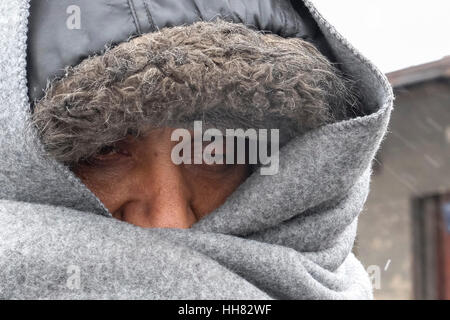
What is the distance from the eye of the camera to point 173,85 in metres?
1.07

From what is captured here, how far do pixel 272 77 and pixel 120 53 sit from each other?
0.25m

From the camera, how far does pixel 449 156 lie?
5488 millimetres

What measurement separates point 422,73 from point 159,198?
3.93 m

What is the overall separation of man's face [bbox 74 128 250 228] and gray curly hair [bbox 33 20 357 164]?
0.41 feet

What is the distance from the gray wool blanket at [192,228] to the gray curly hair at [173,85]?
7 cm

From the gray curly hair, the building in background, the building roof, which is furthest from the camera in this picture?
the building in background

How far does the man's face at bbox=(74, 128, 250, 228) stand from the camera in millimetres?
1304

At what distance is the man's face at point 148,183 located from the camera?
4.28ft

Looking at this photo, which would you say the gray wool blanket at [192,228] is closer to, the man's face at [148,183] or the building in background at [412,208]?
the man's face at [148,183]

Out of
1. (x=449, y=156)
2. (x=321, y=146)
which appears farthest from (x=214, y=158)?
(x=449, y=156)

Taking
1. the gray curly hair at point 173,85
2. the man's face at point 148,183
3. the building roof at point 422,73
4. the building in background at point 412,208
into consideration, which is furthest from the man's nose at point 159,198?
the building in background at point 412,208

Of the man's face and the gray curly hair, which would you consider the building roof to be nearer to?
the man's face

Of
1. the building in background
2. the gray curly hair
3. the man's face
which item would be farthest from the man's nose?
the building in background
